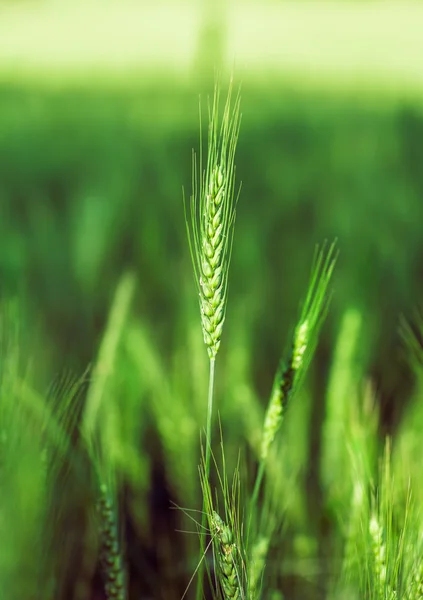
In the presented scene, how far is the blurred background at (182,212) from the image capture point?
85 cm

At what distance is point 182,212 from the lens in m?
1.36

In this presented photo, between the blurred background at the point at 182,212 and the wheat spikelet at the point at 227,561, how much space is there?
218 millimetres

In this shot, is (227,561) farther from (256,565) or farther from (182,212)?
(182,212)

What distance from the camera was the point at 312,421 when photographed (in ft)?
2.79

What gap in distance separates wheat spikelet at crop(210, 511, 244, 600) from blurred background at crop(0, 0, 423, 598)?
0.22 m

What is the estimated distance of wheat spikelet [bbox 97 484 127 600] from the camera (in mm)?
408

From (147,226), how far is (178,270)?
14cm

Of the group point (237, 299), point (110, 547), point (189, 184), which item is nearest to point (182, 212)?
point (189, 184)

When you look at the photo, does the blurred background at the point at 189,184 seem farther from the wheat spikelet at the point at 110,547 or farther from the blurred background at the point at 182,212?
the wheat spikelet at the point at 110,547

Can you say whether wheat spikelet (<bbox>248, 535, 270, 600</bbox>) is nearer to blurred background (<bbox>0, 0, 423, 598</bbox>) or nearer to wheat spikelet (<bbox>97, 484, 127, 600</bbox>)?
wheat spikelet (<bbox>97, 484, 127, 600</bbox>)

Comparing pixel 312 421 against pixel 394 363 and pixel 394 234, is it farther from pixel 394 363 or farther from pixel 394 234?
pixel 394 234

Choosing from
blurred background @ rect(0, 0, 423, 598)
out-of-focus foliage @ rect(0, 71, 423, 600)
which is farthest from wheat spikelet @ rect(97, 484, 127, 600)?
blurred background @ rect(0, 0, 423, 598)

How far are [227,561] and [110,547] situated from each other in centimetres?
10

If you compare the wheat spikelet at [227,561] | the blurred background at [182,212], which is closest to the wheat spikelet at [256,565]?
the wheat spikelet at [227,561]
